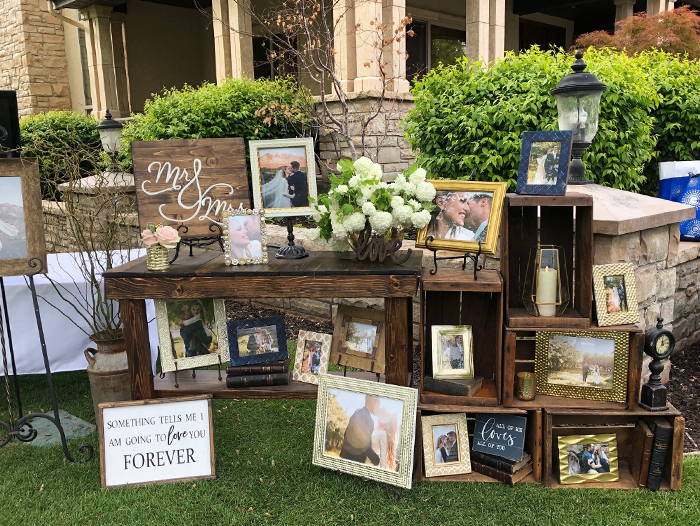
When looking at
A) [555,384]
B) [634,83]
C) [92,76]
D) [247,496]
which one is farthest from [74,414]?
[92,76]

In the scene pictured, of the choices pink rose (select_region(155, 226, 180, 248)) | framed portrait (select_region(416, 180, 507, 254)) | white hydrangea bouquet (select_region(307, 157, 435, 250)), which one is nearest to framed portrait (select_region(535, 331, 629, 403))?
framed portrait (select_region(416, 180, 507, 254))

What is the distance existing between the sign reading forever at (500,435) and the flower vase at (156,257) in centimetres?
169

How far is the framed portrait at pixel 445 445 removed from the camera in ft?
8.45

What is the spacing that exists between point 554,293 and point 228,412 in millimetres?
2041

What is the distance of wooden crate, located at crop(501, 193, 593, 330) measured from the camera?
2.46m

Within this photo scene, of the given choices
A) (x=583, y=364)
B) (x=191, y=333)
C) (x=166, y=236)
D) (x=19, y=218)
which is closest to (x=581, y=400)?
(x=583, y=364)

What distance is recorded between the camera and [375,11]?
20.9 ft

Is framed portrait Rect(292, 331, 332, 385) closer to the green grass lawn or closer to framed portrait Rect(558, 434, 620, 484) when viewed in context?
the green grass lawn

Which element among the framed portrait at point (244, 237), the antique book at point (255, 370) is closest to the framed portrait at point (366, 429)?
the antique book at point (255, 370)

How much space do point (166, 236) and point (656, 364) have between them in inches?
90.0

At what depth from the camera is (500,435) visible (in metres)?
2.58

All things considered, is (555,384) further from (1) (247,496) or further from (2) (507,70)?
(2) (507,70)

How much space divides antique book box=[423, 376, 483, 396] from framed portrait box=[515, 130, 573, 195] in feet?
3.06

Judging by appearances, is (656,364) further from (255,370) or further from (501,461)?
(255,370)
